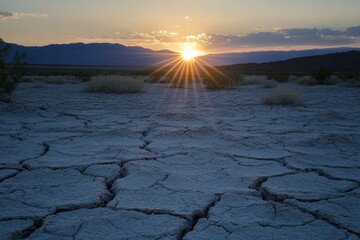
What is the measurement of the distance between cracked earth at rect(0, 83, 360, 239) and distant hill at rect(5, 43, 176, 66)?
13337cm

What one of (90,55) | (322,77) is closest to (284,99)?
(322,77)

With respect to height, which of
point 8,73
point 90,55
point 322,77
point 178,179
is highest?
point 90,55

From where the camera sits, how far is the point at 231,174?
98.8 inches

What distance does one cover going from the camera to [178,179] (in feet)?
7.84

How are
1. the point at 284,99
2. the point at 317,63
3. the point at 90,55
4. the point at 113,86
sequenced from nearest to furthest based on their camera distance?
the point at 284,99
the point at 113,86
the point at 317,63
the point at 90,55

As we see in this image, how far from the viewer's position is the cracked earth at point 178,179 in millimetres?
1710

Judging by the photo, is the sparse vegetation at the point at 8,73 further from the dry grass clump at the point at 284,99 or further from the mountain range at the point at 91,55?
the mountain range at the point at 91,55

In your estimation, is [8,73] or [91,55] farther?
[91,55]

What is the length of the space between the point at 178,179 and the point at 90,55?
154 meters

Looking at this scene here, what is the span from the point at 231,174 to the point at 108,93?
6.58 m

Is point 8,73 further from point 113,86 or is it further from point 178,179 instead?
point 178,179

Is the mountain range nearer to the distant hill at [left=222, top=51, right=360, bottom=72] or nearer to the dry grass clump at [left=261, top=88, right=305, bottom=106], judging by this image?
the distant hill at [left=222, top=51, right=360, bottom=72]

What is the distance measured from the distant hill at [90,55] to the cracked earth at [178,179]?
133372 millimetres

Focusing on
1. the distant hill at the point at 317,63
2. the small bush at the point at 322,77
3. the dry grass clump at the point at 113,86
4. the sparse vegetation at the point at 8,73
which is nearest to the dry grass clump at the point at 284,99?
the dry grass clump at the point at 113,86
